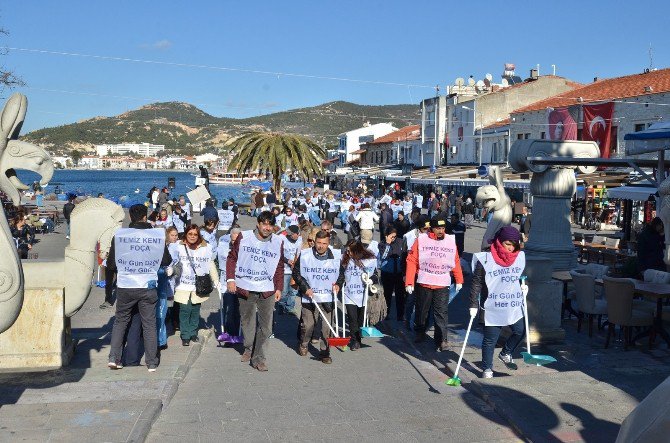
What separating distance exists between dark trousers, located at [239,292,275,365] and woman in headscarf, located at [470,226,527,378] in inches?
91.3

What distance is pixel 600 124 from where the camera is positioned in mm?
36250

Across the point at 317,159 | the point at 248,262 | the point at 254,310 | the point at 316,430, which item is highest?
the point at 317,159

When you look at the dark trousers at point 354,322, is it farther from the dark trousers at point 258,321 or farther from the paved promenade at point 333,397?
the dark trousers at point 258,321

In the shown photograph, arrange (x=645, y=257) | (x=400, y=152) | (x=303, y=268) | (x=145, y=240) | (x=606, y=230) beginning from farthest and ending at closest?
(x=400, y=152) → (x=606, y=230) → (x=645, y=257) → (x=303, y=268) → (x=145, y=240)

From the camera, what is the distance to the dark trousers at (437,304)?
9.08 m

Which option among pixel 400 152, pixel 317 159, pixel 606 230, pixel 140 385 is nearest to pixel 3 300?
pixel 140 385

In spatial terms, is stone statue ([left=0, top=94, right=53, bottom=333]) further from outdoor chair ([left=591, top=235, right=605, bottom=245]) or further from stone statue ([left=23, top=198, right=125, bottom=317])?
outdoor chair ([left=591, top=235, right=605, bottom=245])

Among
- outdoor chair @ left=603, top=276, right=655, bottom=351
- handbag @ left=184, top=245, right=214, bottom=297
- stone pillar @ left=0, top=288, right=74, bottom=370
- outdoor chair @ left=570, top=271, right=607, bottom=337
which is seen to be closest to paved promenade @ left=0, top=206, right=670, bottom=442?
stone pillar @ left=0, top=288, right=74, bottom=370

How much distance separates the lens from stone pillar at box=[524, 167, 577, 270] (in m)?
12.9

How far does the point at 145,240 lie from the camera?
795cm

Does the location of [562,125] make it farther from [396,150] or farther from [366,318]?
[396,150]

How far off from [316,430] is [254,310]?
2.51 meters

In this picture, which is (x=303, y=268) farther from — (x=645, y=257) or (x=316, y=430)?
(x=645, y=257)

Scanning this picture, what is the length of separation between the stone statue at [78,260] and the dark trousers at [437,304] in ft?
12.6
